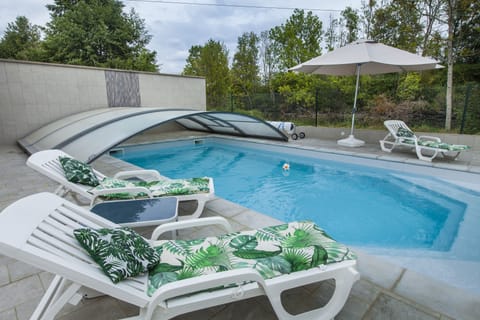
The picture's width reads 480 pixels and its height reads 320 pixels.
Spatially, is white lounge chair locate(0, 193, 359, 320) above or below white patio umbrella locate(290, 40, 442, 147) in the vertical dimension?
below

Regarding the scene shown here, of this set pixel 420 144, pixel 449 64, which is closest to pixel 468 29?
pixel 449 64

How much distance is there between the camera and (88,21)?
17.8 m

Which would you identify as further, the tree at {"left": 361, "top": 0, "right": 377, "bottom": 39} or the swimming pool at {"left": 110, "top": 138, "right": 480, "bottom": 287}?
the tree at {"left": 361, "top": 0, "right": 377, "bottom": 39}

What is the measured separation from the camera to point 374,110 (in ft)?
32.0


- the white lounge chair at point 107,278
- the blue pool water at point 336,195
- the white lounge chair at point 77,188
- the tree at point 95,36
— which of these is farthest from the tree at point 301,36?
the white lounge chair at point 107,278

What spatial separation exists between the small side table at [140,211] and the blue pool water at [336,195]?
211 centimetres

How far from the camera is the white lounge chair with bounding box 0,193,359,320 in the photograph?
115cm

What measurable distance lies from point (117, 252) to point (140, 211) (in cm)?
119

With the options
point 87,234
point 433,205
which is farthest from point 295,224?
point 433,205

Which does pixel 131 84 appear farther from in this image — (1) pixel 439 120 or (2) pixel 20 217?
(1) pixel 439 120

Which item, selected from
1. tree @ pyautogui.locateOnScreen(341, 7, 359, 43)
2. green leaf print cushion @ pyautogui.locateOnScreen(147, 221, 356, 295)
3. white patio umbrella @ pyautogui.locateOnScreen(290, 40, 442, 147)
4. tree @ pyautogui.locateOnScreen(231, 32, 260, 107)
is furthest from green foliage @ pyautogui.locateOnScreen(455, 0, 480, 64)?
tree @ pyautogui.locateOnScreen(231, 32, 260, 107)

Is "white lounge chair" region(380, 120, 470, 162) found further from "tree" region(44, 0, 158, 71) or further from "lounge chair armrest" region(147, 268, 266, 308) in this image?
"tree" region(44, 0, 158, 71)

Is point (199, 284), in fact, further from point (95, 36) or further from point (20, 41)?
point (20, 41)

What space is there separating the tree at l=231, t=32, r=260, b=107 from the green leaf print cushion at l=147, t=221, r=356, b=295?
1704 cm
